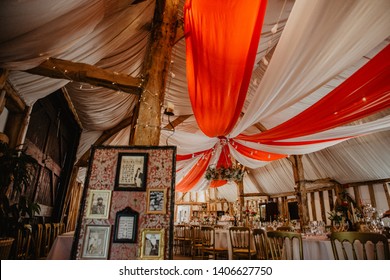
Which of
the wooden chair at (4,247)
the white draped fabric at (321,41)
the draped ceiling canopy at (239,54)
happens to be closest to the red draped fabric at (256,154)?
the draped ceiling canopy at (239,54)

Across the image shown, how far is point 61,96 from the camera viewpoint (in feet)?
14.8

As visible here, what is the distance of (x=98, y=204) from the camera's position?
Answer: 6.40 feet

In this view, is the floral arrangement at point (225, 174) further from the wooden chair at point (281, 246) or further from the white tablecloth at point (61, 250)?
the white tablecloth at point (61, 250)

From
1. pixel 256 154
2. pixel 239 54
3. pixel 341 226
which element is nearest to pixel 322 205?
pixel 256 154

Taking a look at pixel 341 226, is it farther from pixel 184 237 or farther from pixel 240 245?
pixel 184 237

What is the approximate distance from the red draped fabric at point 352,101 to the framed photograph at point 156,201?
7.23 feet

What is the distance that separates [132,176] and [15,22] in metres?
1.68

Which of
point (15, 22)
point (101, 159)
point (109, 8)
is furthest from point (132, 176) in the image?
point (109, 8)

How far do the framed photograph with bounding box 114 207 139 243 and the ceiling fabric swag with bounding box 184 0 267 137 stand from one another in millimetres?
1648

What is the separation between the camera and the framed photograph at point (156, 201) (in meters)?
1.94

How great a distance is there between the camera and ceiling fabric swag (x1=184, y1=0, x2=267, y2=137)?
2.25m

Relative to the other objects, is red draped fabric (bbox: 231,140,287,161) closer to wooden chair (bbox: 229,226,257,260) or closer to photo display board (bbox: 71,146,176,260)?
wooden chair (bbox: 229,226,257,260)

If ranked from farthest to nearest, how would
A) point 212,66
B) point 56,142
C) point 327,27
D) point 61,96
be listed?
1. point 56,142
2. point 61,96
3. point 212,66
4. point 327,27

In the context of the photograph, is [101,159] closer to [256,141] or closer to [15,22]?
[15,22]
